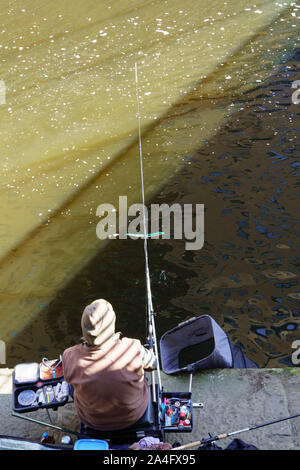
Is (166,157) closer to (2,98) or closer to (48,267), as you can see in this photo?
(48,267)

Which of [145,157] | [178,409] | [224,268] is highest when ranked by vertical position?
[145,157]

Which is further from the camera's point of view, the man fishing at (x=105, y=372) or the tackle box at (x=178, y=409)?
the tackle box at (x=178, y=409)

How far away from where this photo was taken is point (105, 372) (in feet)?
10.5

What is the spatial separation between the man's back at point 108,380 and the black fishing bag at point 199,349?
93 cm

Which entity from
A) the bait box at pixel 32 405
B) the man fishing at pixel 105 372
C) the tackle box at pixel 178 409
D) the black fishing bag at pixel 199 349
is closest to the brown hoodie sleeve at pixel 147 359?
the man fishing at pixel 105 372

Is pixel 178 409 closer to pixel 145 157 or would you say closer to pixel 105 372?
pixel 105 372

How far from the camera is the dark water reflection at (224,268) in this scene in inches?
206

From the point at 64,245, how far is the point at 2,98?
13.1ft

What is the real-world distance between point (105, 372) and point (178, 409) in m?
0.70

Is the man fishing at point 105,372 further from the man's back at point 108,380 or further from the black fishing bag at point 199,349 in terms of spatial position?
the black fishing bag at point 199,349

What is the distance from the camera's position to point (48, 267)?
6105 millimetres

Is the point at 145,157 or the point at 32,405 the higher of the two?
the point at 145,157

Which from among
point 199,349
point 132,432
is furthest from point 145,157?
point 132,432

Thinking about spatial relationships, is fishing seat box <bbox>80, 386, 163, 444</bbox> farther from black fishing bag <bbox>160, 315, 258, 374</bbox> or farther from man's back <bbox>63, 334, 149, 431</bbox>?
black fishing bag <bbox>160, 315, 258, 374</bbox>
